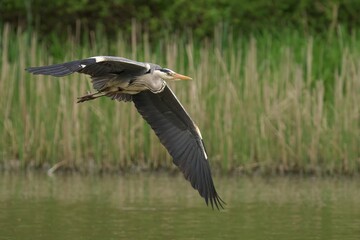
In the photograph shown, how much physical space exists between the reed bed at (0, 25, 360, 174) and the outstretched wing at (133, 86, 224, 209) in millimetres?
2367

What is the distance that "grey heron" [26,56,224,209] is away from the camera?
8.49m

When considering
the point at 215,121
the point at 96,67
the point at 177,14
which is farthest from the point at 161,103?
the point at 177,14

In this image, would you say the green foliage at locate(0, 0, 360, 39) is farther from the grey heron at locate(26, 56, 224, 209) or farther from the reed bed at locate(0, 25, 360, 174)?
the grey heron at locate(26, 56, 224, 209)

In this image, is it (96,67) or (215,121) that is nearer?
(96,67)

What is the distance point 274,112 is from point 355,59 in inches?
39.6

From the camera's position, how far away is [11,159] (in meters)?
11.9

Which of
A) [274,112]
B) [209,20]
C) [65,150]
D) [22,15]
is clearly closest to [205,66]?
[274,112]

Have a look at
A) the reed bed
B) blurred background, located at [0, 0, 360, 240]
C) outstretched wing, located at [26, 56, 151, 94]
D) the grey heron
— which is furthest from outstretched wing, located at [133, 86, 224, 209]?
the reed bed

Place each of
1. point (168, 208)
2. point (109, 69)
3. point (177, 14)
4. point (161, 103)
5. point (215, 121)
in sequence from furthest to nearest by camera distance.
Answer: point (177, 14) < point (215, 121) < point (168, 208) < point (161, 103) < point (109, 69)

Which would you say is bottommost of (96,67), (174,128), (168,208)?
(168,208)

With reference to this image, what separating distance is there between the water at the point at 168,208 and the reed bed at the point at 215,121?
23 centimetres

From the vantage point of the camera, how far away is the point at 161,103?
30.1 feet

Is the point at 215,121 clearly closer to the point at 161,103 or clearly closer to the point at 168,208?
the point at 168,208

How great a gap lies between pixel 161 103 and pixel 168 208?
110cm
